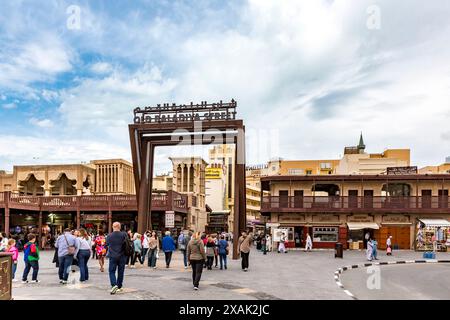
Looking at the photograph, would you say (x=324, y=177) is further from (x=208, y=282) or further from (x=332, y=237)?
(x=208, y=282)

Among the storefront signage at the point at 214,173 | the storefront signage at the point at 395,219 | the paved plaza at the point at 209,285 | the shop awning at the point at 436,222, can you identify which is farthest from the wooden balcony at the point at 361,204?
the storefront signage at the point at 214,173

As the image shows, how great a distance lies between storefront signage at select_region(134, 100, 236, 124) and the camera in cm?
2436

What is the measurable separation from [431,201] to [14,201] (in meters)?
32.3

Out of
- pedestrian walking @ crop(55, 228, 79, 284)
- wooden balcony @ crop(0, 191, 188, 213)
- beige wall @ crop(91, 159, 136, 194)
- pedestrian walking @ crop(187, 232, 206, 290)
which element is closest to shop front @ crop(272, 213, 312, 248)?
wooden balcony @ crop(0, 191, 188, 213)

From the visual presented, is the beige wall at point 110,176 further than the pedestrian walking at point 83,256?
Yes

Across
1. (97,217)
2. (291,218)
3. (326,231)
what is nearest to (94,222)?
(97,217)

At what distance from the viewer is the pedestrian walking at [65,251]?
13031mm

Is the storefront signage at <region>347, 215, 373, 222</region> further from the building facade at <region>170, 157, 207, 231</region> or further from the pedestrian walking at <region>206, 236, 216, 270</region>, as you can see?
the building facade at <region>170, 157, 207, 231</region>

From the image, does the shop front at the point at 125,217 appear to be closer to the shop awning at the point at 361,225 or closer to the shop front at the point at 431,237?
the shop awning at the point at 361,225

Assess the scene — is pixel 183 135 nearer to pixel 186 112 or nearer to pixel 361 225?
pixel 186 112

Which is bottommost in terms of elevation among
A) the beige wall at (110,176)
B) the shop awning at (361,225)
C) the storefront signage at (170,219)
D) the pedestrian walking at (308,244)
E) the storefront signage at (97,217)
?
the pedestrian walking at (308,244)

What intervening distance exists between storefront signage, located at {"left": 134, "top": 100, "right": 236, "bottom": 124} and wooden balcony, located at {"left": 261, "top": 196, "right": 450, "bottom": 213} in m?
15.2

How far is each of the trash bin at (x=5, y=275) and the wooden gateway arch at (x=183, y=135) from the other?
54.8 feet
